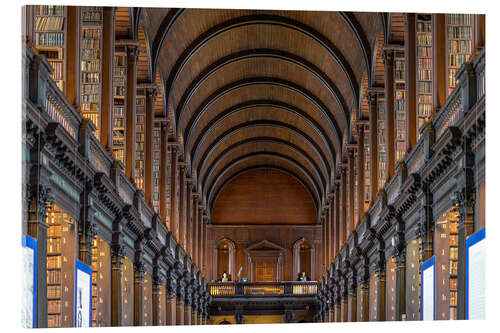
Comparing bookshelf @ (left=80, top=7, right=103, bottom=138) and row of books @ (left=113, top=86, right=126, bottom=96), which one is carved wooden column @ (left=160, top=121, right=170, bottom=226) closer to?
row of books @ (left=113, top=86, right=126, bottom=96)

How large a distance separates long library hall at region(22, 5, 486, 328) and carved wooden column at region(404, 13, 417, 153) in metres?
0.04

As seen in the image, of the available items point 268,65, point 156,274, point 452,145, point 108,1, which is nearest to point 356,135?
point 268,65

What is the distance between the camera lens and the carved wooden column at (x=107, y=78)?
1833 cm

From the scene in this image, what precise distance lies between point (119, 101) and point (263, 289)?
20.3m

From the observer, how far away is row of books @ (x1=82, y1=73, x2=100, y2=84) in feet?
60.3

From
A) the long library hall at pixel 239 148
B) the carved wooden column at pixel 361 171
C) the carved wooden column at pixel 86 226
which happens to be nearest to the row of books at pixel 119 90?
the long library hall at pixel 239 148

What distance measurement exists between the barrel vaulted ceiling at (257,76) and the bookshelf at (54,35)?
15.3ft

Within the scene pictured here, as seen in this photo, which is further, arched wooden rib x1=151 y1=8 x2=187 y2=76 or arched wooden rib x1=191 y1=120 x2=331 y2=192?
arched wooden rib x1=191 y1=120 x2=331 y2=192

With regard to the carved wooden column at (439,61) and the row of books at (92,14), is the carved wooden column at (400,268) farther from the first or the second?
the row of books at (92,14)

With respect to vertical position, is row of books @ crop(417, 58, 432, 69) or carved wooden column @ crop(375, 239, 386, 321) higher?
row of books @ crop(417, 58, 432, 69)

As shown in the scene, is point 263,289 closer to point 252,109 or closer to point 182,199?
point 182,199

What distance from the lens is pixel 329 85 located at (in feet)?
101

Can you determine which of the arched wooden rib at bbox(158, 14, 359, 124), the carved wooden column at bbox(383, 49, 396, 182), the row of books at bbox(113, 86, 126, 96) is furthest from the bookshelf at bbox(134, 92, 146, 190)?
the carved wooden column at bbox(383, 49, 396, 182)

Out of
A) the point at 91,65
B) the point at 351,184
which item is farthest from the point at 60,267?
the point at 351,184
